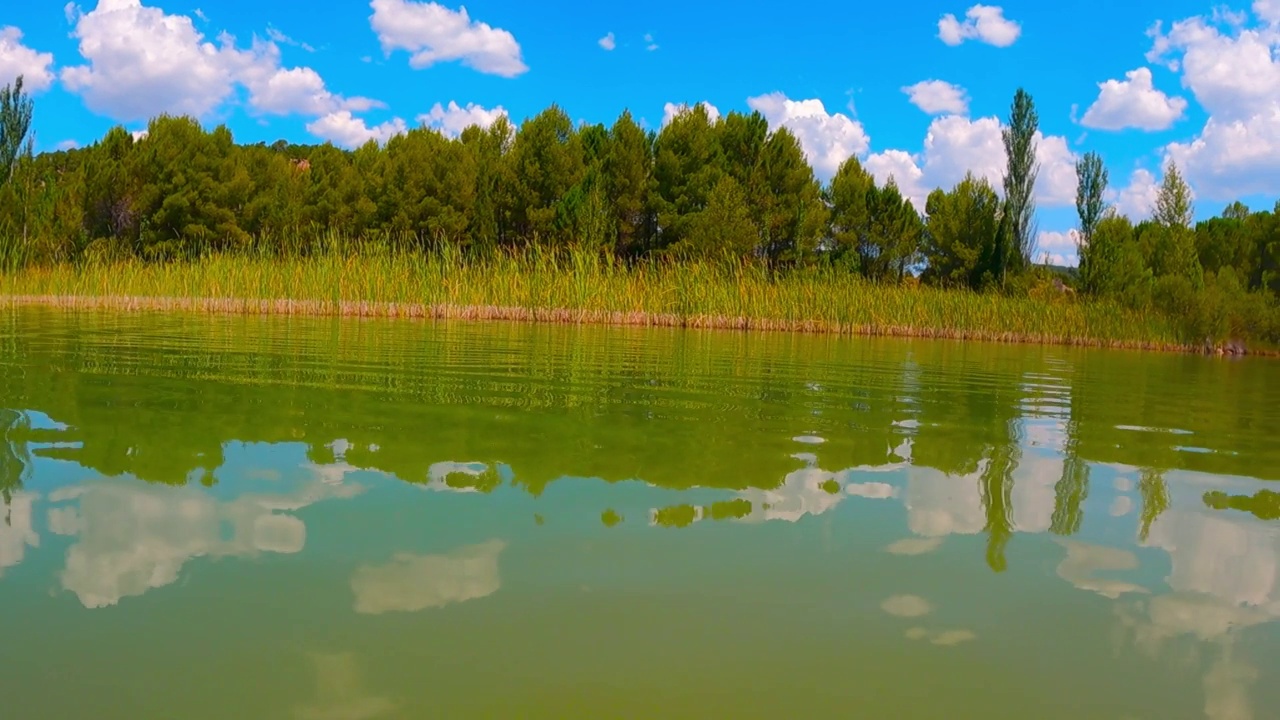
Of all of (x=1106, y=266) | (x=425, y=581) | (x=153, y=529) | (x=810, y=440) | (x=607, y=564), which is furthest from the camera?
(x=1106, y=266)

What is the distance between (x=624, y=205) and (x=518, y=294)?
1716 centimetres

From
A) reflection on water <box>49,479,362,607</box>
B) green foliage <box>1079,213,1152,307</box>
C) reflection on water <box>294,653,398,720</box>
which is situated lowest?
reflection on water <box>294,653,398,720</box>

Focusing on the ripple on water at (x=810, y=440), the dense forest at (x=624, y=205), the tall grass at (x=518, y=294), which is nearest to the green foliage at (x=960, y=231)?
the dense forest at (x=624, y=205)

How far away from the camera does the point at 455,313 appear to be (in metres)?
15.0

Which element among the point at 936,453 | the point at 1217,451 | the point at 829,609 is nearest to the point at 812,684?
the point at 829,609

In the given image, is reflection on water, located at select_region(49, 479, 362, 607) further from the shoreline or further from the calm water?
the shoreline

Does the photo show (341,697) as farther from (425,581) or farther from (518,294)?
(518,294)

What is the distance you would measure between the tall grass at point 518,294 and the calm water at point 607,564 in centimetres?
1111

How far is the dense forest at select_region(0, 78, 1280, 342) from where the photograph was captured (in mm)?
29844

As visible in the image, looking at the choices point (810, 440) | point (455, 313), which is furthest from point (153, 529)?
point (455, 313)

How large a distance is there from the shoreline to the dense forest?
38.2ft

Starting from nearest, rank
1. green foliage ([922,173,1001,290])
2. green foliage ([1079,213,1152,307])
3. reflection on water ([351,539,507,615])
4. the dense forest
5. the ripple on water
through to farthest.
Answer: reflection on water ([351,539,507,615]) → the ripple on water → green foliage ([1079,213,1152,307]) → the dense forest → green foliage ([922,173,1001,290])

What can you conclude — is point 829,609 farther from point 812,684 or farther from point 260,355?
point 260,355

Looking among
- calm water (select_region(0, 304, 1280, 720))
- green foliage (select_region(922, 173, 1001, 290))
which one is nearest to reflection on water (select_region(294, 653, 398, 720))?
calm water (select_region(0, 304, 1280, 720))
